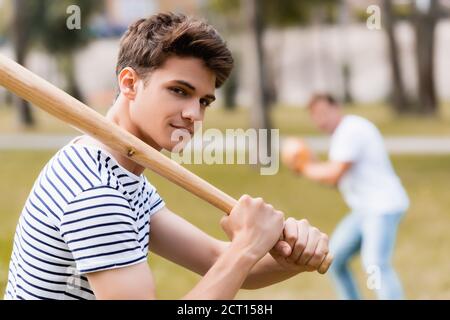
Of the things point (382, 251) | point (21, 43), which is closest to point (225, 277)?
point (382, 251)

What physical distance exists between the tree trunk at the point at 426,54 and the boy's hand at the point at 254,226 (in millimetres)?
18763

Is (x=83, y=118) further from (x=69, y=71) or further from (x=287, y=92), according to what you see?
(x=287, y=92)

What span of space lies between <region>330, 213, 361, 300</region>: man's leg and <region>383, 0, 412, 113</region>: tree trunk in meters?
14.2

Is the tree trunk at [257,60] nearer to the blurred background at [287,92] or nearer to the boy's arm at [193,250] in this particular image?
the blurred background at [287,92]

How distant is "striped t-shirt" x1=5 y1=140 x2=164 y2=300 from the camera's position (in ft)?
5.72

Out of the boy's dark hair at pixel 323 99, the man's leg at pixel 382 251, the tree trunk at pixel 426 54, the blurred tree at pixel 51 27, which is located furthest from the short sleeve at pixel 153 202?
the blurred tree at pixel 51 27

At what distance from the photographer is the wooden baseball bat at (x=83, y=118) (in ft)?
5.73

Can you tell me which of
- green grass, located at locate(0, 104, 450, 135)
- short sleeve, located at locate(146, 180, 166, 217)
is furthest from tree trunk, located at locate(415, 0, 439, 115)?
short sleeve, located at locate(146, 180, 166, 217)

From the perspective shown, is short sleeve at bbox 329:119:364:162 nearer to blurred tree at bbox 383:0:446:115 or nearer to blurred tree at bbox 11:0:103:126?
blurred tree at bbox 383:0:446:115

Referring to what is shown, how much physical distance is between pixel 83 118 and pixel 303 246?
24.1 inches

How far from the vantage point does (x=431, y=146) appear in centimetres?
1795

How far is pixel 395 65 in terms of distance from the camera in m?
20.6
